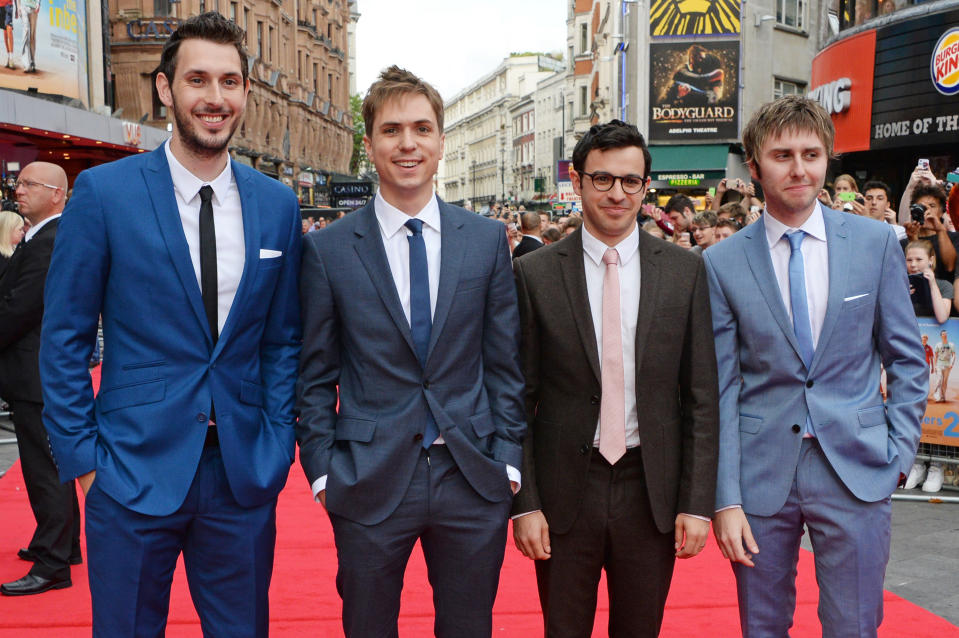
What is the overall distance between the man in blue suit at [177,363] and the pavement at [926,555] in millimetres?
3767

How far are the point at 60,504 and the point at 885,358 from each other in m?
4.52

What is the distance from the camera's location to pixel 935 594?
16.9ft

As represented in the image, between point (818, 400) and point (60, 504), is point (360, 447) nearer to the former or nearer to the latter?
point (818, 400)

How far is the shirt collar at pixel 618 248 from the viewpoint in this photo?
3318mm

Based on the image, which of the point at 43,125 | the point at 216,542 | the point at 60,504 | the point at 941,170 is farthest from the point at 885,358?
the point at 43,125

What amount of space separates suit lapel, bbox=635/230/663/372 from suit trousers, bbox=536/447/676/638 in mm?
403

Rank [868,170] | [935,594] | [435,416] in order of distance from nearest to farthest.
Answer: [435,416]
[935,594]
[868,170]

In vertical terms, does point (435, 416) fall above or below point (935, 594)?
above

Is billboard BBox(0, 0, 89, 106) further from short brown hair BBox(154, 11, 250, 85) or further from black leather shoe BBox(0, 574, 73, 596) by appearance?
short brown hair BBox(154, 11, 250, 85)

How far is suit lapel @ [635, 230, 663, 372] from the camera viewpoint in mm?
3213

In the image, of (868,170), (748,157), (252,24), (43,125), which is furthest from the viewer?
(252,24)

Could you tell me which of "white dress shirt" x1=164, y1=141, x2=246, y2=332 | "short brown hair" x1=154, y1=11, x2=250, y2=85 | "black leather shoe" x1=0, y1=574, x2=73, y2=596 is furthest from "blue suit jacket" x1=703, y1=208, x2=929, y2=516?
"black leather shoe" x1=0, y1=574, x2=73, y2=596

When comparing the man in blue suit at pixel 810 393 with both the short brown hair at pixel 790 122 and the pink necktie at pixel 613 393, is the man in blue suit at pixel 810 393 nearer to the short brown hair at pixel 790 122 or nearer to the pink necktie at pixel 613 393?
the short brown hair at pixel 790 122

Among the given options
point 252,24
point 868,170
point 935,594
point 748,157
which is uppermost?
point 252,24
